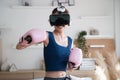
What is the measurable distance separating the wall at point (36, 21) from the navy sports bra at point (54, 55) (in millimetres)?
2398

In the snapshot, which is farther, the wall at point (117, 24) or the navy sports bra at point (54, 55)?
the wall at point (117, 24)

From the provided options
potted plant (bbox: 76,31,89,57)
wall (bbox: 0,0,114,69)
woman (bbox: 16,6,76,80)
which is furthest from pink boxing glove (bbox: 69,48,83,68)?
wall (bbox: 0,0,114,69)

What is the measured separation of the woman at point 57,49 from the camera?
1879 mm

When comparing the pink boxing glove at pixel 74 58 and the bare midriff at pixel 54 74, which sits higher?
the pink boxing glove at pixel 74 58

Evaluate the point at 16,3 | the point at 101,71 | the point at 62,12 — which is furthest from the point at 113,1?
the point at 62,12

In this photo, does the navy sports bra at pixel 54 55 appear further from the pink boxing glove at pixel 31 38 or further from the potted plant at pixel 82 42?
the potted plant at pixel 82 42

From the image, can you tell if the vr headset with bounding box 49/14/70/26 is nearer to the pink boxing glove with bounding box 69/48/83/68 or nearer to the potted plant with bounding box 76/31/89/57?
the pink boxing glove with bounding box 69/48/83/68

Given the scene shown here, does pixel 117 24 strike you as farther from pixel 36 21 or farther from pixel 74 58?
pixel 74 58

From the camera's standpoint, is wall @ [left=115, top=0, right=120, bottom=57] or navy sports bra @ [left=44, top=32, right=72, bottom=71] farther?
wall @ [left=115, top=0, right=120, bottom=57]

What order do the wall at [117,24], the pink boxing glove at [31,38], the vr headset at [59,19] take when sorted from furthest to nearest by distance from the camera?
the wall at [117,24], the vr headset at [59,19], the pink boxing glove at [31,38]

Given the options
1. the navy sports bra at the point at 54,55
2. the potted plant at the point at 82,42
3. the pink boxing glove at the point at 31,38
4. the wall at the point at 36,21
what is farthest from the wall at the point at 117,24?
the pink boxing glove at the point at 31,38

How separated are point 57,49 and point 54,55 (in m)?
0.05

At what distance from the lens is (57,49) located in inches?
74.7

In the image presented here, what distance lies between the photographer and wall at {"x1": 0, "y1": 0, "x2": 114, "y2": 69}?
4285 millimetres
